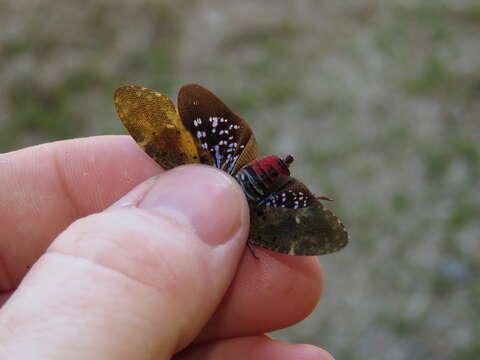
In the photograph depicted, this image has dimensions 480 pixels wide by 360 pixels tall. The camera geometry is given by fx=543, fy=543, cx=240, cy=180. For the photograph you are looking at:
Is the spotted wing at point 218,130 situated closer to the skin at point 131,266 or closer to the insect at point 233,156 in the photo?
the insect at point 233,156

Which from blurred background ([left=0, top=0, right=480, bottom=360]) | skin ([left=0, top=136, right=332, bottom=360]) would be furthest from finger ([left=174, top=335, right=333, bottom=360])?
blurred background ([left=0, top=0, right=480, bottom=360])

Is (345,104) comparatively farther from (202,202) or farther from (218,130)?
(202,202)

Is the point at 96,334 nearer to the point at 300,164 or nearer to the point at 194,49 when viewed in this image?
the point at 300,164

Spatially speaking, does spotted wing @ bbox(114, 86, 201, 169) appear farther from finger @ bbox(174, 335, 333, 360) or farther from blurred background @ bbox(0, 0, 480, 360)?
blurred background @ bbox(0, 0, 480, 360)

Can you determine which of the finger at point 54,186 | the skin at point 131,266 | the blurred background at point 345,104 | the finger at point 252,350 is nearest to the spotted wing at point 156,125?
the skin at point 131,266

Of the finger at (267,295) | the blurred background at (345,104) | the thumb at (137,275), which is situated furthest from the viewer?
the blurred background at (345,104)

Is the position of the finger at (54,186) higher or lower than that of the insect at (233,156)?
lower
